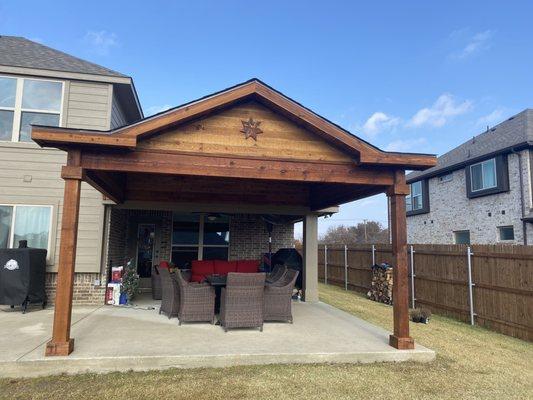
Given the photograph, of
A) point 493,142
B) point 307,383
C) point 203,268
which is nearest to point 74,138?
point 307,383

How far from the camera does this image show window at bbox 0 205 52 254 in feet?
27.0

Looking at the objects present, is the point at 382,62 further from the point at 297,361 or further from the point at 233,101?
the point at 297,361

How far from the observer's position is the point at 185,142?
17.6 ft

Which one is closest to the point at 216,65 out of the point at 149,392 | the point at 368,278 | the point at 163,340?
the point at 368,278

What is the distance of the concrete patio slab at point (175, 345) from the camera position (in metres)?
4.58

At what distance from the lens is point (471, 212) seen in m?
15.9

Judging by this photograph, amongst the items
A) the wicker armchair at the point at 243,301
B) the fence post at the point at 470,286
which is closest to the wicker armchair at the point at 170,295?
the wicker armchair at the point at 243,301

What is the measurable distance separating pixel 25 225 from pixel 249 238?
6010 mm

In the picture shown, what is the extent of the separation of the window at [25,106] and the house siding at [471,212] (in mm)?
14603

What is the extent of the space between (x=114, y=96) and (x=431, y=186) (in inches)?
605

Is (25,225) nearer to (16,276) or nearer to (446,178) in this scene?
(16,276)

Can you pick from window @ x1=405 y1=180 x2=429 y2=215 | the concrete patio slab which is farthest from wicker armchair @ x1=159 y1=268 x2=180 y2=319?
window @ x1=405 y1=180 x2=429 y2=215

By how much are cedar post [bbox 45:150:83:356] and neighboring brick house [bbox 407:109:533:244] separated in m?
13.7

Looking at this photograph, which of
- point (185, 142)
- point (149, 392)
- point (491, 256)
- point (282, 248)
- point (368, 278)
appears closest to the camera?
point (149, 392)
